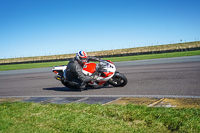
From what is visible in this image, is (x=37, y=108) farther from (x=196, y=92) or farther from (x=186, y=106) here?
(x=196, y=92)

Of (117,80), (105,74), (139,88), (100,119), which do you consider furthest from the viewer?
(117,80)

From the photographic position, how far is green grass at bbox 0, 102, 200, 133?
3721 mm

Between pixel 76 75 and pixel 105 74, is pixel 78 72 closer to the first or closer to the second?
pixel 76 75

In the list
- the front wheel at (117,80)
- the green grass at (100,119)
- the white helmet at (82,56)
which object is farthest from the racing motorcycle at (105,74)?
the green grass at (100,119)

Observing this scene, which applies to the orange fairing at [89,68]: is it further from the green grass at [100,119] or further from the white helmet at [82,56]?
the green grass at [100,119]

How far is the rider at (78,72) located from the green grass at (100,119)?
115 inches

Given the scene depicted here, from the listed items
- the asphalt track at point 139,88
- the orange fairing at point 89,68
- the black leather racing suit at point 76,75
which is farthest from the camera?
the orange fairing at point 89,68

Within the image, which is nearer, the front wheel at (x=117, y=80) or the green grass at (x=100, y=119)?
the green grass at (x=100, y=119)

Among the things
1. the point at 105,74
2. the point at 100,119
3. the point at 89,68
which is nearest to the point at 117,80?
the point at 105,74

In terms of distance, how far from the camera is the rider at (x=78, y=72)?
27.2 ft

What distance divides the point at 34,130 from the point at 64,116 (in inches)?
34.6

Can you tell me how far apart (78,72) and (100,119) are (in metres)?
4.14

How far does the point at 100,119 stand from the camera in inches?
170

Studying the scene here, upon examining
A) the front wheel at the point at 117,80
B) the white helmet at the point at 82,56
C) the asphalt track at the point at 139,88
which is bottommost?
the asphalt track at the point at 139,88
